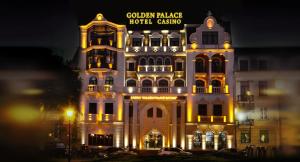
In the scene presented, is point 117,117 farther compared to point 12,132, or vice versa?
point 117,117

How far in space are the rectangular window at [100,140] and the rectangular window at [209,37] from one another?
19.3 meters

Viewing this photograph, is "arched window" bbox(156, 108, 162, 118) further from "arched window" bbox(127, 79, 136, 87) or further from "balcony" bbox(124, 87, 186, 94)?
"arched window" bbox(127, 79, 136, 87)

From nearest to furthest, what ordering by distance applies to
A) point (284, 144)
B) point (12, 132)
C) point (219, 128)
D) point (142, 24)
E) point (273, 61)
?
point (12, 132) < point (284, 144) < point (273, 61) < point (219, 128) < point (142, 24)

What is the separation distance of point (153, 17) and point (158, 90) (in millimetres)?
12275

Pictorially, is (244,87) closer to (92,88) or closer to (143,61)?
(143,61)

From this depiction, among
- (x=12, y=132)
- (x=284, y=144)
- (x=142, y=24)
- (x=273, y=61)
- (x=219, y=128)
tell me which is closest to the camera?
(x=12, y=132)

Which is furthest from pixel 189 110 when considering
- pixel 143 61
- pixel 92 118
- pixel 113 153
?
pixel 113 153

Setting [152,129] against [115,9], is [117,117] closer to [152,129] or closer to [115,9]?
[152,129]

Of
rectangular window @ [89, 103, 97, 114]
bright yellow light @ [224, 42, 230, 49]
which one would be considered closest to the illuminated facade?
rectangular window @ [89, 103, 97, 114]

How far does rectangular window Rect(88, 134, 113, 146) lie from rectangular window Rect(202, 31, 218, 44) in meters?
19.3

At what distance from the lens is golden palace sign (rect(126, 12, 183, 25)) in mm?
58341

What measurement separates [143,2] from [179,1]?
595cm

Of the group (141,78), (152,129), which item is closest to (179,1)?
(141,78)

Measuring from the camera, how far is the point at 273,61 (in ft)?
17.5
